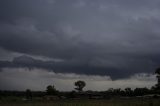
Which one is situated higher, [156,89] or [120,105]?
[156,89]

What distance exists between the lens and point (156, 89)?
116 m

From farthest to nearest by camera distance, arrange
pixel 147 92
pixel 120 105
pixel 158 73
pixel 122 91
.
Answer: pixel 122 91, pixel 147 92, pixel 158 73, pixel 120 105

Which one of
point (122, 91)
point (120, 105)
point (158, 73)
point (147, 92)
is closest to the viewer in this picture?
point (120, 105)

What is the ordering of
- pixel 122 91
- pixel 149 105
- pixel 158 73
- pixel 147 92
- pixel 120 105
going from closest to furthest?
pixel 149 105, pixel 120 105, pixel 158 73, pixel 147 92, pixel 122 91

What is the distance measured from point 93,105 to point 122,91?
91.3m

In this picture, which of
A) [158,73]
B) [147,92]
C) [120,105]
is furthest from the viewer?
[147,92]

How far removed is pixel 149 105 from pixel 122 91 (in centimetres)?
9445

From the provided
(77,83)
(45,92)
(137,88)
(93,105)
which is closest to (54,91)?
(45,92)

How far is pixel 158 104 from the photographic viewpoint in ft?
173

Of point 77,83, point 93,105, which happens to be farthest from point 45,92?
point 93,105

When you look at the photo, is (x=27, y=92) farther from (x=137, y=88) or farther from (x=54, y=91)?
(x=137, y=88)

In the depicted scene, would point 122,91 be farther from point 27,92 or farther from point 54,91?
point 27,92

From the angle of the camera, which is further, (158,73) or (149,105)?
(158,73)

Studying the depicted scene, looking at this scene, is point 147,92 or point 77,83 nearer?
point 147,92
